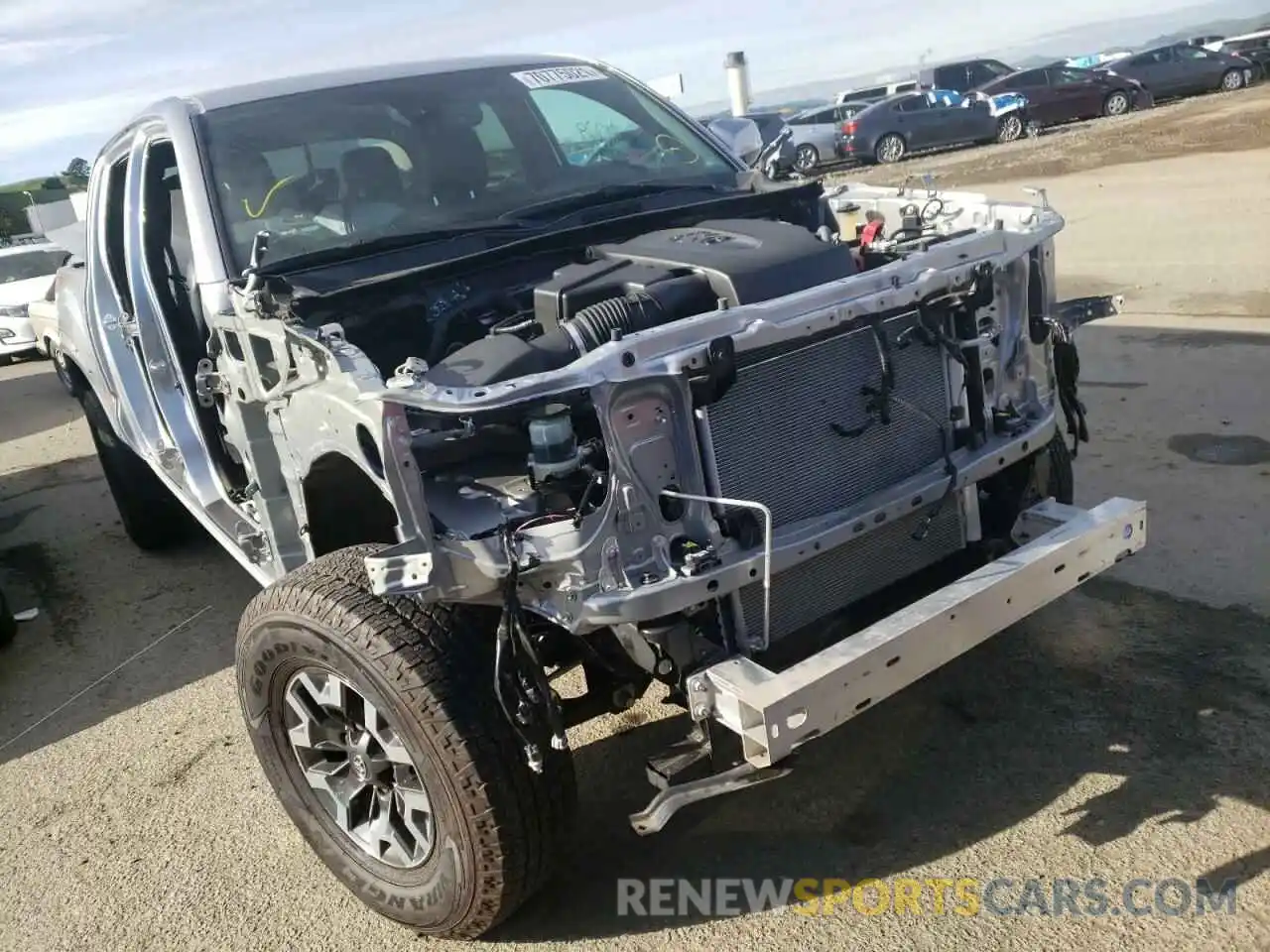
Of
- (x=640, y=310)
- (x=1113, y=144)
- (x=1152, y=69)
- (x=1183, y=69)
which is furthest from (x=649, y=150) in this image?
(x=1183, y=69)

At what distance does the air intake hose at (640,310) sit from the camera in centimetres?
292

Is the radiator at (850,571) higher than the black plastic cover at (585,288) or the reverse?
the reverse

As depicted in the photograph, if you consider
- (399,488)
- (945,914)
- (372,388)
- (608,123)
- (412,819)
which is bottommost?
(945,914)

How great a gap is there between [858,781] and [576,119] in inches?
106

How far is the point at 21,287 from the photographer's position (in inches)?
529

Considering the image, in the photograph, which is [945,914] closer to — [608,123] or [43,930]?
[43,930]

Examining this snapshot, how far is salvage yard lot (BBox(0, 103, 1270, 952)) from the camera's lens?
2.82 meters

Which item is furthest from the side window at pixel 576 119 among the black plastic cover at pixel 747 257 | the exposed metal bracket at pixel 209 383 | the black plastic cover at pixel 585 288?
the exposed metal bracket at pixel 209 383

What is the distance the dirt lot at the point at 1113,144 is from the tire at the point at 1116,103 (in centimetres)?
44

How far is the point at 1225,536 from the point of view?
14.2ft

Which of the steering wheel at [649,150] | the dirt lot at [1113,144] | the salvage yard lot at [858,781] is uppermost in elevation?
the steering wheel at [649,150]

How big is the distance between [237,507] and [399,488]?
205 cm

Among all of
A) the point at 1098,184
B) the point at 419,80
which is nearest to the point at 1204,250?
the point at 1098,184

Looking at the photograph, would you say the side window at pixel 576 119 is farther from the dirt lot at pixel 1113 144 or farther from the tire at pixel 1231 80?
the tire at pixel 1231 80
